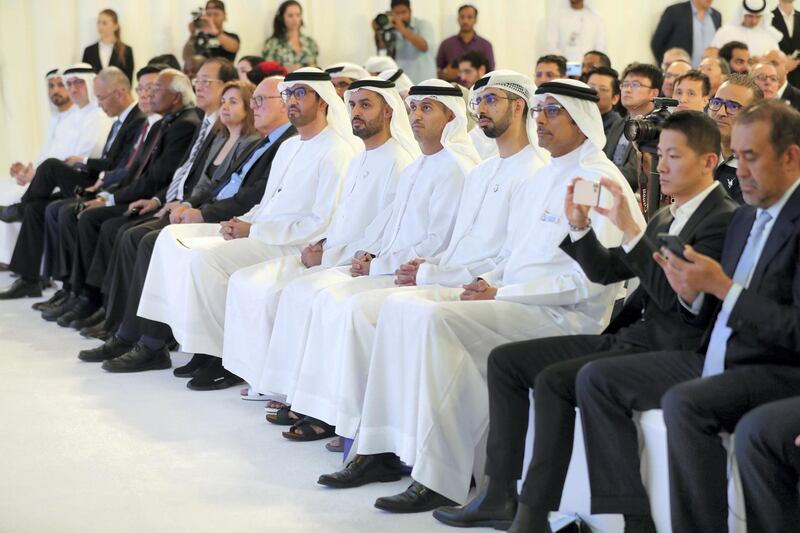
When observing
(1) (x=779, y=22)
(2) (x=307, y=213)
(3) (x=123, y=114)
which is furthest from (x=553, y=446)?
(1) (x=779, y=22)

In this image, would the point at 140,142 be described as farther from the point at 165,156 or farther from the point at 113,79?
the point at 113,79

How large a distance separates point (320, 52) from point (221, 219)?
5.91 metres

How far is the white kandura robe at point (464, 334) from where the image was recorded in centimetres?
378

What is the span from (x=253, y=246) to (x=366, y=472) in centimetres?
194

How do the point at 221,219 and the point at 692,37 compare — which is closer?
the point at 221,219

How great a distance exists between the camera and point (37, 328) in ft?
22.7

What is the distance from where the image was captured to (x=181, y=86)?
7113mm

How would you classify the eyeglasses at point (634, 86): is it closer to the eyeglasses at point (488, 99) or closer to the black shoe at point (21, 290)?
the eyeglasses at point (488, 99)

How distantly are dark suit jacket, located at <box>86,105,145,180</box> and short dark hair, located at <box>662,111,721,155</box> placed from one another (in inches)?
196

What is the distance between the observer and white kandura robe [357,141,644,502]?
378 cm

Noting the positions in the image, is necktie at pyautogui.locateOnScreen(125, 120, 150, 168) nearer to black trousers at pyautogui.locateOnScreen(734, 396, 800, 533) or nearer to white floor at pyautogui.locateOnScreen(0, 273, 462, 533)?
white floor at pyautogui.locateOnScreen(0, 273, 462, 533)

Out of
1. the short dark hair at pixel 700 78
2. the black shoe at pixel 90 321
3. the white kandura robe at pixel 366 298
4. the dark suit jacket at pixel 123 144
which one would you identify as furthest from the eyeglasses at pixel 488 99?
the dark suit jacket at pixel 123 144

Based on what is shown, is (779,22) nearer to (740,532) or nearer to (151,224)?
(151,224)

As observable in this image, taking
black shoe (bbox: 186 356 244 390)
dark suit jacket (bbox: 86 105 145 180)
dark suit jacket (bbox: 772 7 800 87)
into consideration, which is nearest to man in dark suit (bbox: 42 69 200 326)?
dark suit jacket (bbox: 86 105 145 180)
